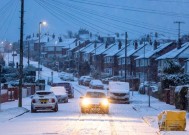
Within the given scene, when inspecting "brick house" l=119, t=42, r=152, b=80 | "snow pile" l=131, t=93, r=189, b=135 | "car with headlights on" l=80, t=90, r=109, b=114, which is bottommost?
"snow pile" l=131, t=93, r=189, b=135

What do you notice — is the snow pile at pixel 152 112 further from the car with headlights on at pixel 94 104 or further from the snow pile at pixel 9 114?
the snow pile at pixel 9 114

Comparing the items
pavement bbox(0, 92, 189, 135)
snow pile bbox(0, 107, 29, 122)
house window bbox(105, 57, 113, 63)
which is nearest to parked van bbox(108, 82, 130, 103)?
pavement bbox(0, 92, 189, 135)

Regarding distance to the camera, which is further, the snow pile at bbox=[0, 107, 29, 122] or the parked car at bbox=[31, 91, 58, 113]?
the parked car at bbox=[31, 91, 58, 113]

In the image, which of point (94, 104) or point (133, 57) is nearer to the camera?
point (94, 104)

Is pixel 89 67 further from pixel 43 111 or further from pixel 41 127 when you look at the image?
pixel 41 127

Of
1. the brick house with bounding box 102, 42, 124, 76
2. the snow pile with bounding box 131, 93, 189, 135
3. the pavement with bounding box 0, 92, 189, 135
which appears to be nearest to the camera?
the snow pile with bounding box 131, 93, 189, 135

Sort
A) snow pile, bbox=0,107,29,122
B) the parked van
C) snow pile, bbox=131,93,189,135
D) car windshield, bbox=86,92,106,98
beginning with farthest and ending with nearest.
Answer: the parked van < car windshield, bbox=86,92,106,98 < snow pile, bbox=0,107,29,122 < snow pile, bbox=131,93,189,135

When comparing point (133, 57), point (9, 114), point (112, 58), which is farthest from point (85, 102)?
point (112, 58)

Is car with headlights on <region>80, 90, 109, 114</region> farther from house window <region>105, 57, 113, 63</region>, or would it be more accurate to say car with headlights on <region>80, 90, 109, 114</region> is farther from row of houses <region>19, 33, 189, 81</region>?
house window <region>105, 57, 113, 63</region>

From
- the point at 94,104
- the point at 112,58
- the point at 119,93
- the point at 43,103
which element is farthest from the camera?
the point at 112,58

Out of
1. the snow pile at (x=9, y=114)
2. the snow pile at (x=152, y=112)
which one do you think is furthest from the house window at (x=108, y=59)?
the snow pile at (x=9, y=114)

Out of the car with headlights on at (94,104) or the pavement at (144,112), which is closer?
the pavement at (144,112)

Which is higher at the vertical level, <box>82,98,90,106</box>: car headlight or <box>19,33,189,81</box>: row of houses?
Result: <box>19,33,189,81</box>: row of houses

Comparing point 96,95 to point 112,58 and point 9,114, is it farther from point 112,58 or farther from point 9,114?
point 112,58
